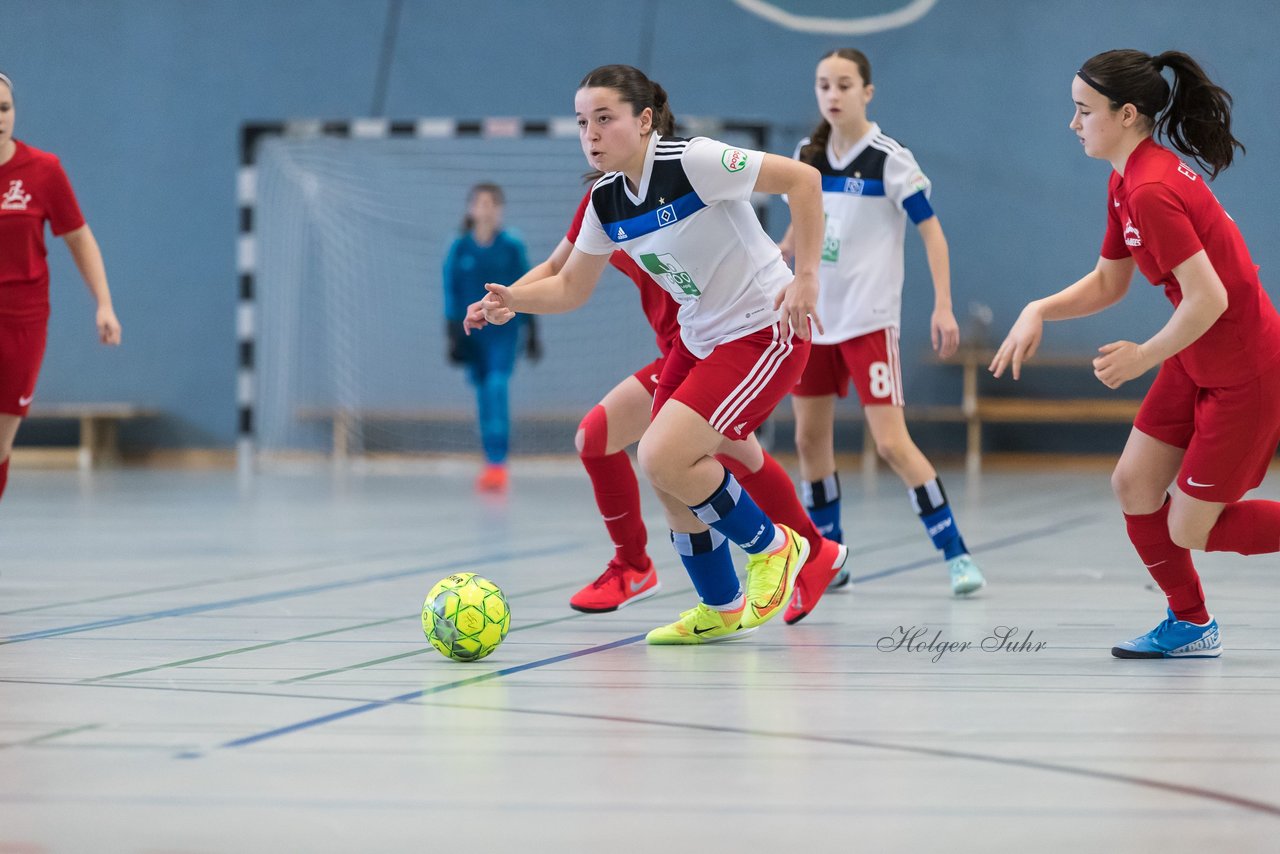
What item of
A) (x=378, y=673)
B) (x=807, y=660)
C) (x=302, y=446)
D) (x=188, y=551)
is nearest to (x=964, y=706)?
(x=807, y=660)

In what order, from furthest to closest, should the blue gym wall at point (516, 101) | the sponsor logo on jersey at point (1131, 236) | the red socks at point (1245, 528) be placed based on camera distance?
the blue gym wall at point (516, 101)
the red socks at point (1245, 528)
the sponsor logo on jersey at point (1131, 236)

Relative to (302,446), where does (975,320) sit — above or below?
above

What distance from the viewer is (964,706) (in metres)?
2.90

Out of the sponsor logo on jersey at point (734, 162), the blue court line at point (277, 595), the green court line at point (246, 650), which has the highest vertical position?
the sponsor logo on jersey at point (734, 162)

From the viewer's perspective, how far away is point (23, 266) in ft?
16.9

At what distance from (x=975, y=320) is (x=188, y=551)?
7687mm

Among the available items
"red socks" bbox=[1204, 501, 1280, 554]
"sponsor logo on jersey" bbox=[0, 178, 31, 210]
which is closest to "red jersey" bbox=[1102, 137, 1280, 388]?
"red socks" bbox=[1204, 501, 1280, 554]

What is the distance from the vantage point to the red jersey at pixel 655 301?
406cm

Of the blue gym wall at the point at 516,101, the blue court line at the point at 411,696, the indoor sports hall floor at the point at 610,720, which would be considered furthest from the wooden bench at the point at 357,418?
the blue court line at the point at 411,696

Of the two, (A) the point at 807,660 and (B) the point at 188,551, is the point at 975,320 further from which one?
(A) the point at 807,660

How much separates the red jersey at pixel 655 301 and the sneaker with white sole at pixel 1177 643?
1.36 metres

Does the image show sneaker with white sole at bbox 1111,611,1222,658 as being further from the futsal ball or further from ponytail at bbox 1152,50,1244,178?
the futsal ball

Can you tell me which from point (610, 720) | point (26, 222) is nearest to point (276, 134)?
point (26, 222)

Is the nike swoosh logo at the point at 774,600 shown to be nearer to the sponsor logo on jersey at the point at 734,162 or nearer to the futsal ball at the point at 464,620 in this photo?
the futsal ball at the point at 464,620
